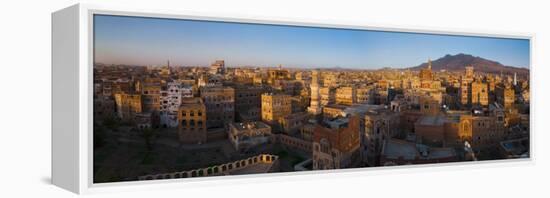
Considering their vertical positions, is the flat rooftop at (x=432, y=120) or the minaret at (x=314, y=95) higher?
the minaret at (x=314, y=95)

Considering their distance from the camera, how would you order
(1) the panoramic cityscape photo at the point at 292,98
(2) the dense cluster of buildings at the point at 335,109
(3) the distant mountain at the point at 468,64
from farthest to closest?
1. (3) the distant mountain at the point at 468,64
2. (2) the dense cluster of buildings at the point at 335,109
3. (1) the panoramic cityscape photo at the point at 292,98

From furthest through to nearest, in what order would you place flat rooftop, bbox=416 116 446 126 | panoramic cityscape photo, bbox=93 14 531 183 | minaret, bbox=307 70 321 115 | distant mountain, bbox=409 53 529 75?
distant mountain, bbox=409 53 529 75 < flat rooftop, bbox=416 116 446 126 < minaret, bbox=307 70 321 115 < panoramic cityscape photo, bbox=93 14 531 183

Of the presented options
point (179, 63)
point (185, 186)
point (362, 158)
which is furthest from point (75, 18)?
point (362, 158)

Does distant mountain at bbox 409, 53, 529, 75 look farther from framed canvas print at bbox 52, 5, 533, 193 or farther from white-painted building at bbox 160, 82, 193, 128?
white-painted building at bbox 160, 82, 193, 128

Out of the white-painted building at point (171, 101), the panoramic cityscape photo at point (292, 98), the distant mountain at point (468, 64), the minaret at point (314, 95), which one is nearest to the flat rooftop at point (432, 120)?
the panoramic cityscape photo at point (292, 98)

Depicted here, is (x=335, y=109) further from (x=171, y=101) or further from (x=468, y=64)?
(x=468, y=64)

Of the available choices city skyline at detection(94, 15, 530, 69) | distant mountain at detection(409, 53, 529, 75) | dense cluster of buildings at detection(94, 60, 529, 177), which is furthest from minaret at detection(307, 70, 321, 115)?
distant mountain at detection(409, 53, 529, 75)

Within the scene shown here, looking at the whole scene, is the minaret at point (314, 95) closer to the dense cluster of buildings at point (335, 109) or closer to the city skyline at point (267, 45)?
the dense cluster of buildings at point (335, 109)
